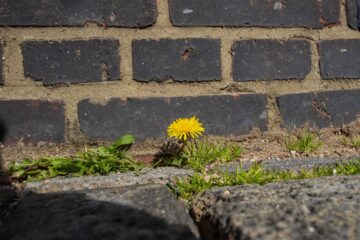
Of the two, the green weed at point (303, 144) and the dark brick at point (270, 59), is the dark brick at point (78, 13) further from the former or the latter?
the green weed at point (303, 144)

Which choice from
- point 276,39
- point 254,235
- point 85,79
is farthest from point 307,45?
point 254,235

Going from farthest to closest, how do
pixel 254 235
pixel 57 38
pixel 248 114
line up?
1. pixel 248 114
2. pixel 57 38
3. pixel 254 235

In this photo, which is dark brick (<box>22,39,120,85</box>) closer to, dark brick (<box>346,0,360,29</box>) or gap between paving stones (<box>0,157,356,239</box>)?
gap between paving stones (<box>0,157,356,239</box>)

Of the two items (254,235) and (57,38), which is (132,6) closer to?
(57,38)

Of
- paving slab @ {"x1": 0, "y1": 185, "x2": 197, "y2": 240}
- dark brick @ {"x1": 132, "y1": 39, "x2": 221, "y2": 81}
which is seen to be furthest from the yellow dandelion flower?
paving slab @ {"x1": 0, "y1": 185, "x2": 197, "y2": 240}

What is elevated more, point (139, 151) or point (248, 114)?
point (248, 114)

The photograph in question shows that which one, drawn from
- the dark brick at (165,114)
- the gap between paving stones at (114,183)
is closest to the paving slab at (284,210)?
the gap between paving stones at (114,183)

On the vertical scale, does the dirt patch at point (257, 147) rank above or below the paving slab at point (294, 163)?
above

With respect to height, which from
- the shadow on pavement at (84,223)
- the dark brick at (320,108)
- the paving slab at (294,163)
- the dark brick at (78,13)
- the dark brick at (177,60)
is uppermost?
the dark brick at (78,13)
